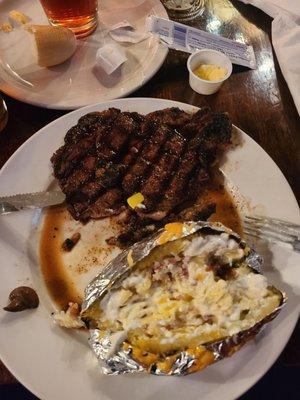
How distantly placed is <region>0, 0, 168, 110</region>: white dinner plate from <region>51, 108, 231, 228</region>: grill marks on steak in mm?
209

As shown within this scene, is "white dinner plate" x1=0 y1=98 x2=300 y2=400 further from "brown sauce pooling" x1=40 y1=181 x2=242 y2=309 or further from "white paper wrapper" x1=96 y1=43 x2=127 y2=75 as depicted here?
"white paper wrapper" x1=96 y1=43 x2=127 y2=75

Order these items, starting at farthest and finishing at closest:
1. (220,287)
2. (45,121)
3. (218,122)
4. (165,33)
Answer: (165,33) < (45,121) < (218,122) < (220,287)

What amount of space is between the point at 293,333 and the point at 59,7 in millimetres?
1393

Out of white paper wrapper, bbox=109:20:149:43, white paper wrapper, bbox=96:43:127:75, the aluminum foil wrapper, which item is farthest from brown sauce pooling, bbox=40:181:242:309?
white paper wrapper, bbox=109:20:149:43

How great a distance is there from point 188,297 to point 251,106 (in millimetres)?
914

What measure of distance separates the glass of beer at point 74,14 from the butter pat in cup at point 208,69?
1.49ft

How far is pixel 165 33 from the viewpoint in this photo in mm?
1771

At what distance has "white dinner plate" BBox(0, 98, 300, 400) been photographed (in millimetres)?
1118

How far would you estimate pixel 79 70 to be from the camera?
5.68 ft

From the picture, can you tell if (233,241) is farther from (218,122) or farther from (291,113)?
(291,113)

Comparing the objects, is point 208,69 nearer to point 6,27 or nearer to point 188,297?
point 6,27

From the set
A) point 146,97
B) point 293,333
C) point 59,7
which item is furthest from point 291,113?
point 59,7

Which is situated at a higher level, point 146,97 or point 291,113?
point 291,113

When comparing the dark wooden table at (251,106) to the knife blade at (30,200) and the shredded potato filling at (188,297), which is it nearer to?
the knife blade at (30,200)
